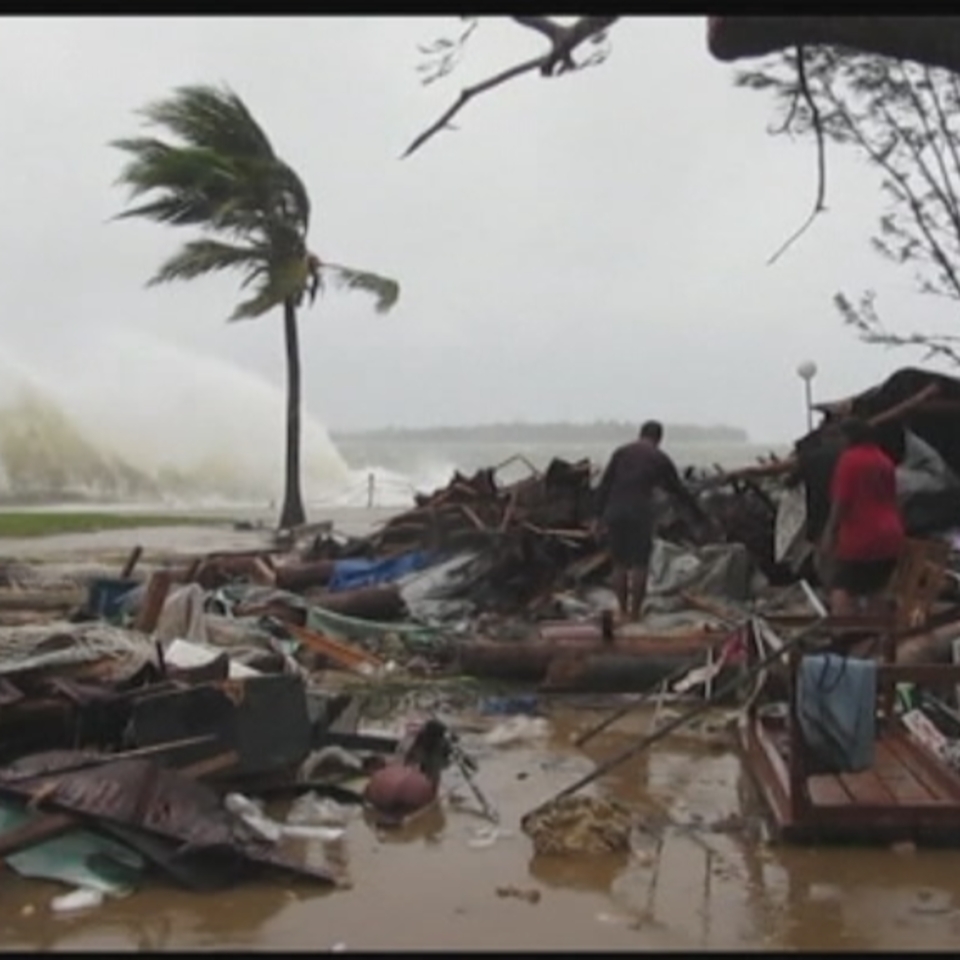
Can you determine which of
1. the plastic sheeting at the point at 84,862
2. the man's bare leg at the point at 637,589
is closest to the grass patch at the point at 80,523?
the man's bare leg at the point at 637,589

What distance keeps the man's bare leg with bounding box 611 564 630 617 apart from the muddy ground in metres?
5.13

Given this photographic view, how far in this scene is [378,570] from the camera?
46.5 feet

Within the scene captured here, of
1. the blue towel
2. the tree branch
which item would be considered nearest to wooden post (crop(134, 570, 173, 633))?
the blue towel

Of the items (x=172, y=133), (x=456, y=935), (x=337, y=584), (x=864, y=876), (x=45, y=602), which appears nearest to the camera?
(x=456, y=935)

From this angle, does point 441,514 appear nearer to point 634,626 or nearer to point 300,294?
point 634,626

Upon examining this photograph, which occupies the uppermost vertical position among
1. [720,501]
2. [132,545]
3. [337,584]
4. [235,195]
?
[235,195]

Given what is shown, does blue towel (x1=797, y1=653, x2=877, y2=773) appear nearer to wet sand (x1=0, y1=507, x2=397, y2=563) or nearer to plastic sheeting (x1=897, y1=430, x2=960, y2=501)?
plastic sheeting (x1=897, y1=430, x2=960, y2=501)

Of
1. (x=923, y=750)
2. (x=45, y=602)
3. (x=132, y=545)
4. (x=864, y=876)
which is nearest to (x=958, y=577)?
(x=923, y=750)

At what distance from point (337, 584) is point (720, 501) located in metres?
3.91

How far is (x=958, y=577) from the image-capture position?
859 cm

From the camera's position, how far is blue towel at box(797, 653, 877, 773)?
5.48m

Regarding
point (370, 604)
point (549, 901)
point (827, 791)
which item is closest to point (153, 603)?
point (370, 604)

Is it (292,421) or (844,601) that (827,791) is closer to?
(844,601)

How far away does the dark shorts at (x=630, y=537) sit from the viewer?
10961 millimetres
